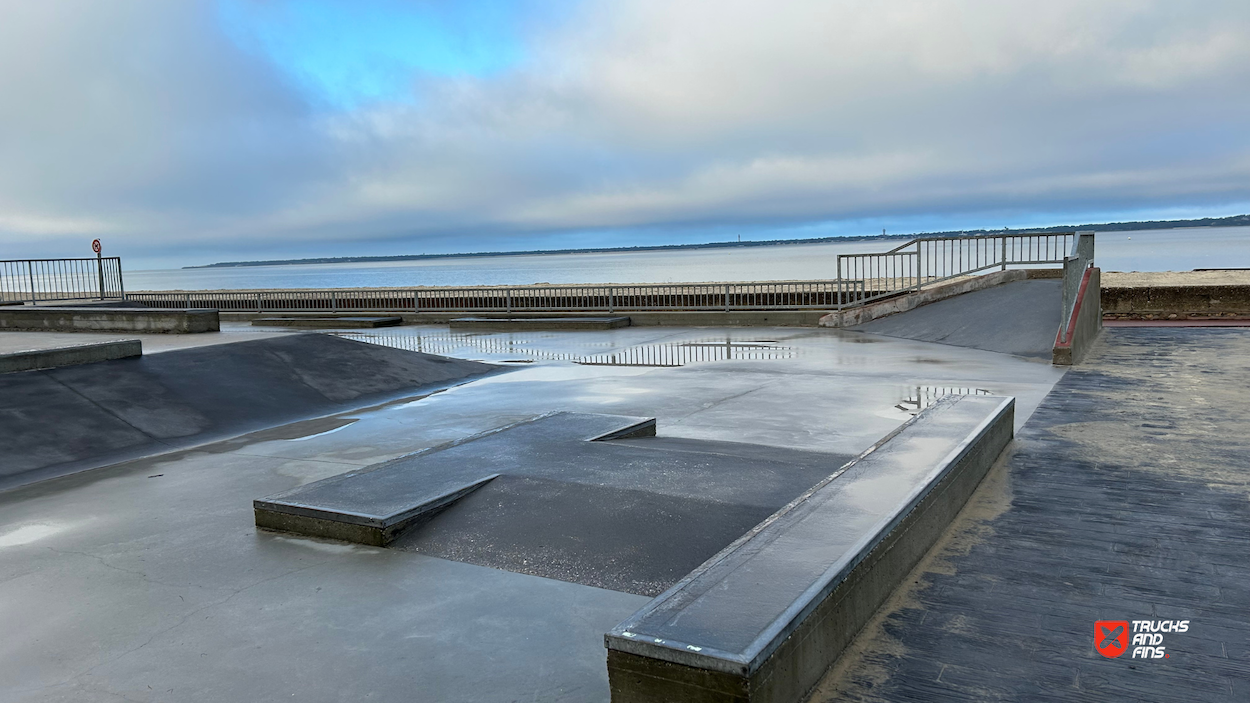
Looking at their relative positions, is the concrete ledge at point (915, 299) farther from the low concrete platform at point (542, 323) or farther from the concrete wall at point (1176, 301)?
the low concrete platform at point (542, 323)

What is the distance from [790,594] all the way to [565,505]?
2.37 metres

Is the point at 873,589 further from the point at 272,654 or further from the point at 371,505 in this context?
the point at 371,505

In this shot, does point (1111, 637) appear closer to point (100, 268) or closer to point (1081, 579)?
point (1081, 579)

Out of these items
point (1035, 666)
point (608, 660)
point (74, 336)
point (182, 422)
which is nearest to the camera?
point (608, 660)

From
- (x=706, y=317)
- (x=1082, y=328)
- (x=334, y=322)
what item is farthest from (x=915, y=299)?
(x=334, y=322)

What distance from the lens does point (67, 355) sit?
10055mm

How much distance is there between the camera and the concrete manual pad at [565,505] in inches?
190

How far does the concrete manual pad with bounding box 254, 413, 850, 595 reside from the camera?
15.8 feet

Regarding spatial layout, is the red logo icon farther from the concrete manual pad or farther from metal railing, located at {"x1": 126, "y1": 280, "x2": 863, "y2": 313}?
metal railing, located at {"x1": 126, "y1": 280, "x2": 863, "y2": 313}

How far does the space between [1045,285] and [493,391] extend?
13643 mm

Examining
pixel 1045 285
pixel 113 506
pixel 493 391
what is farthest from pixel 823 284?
pixel 113 506

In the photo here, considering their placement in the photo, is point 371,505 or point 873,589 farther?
point 371,505

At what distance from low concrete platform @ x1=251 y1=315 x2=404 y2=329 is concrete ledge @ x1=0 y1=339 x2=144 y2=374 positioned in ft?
38.7

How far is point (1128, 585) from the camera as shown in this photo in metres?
4.17
